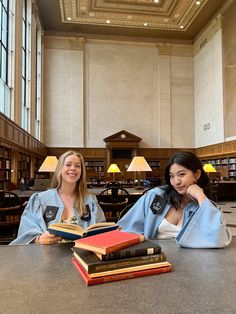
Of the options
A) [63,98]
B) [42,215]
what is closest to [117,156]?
[63,98]

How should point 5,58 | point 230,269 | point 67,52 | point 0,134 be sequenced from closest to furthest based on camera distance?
point 230,269 → point 0,134 → point 5,58 → point 67,52

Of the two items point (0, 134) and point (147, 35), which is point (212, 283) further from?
point (147, 35)

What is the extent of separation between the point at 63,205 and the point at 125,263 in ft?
3.30

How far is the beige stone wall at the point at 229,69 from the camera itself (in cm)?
1130

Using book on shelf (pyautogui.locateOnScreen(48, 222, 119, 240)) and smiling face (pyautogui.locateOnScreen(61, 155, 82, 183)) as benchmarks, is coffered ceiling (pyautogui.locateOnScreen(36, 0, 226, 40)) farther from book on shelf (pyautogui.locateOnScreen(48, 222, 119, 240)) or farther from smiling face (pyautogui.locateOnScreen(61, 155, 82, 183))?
book on shelf (pyautogui.locateOnScreen(48, 222, 119, 240))

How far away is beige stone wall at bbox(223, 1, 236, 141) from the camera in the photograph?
11.3 meters

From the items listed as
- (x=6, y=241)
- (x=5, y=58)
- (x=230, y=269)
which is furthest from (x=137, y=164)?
(x=5, y=58)

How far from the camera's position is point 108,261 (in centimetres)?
96

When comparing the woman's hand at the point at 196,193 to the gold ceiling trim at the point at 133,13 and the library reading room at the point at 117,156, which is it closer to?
the library reading room at the point at 117,156

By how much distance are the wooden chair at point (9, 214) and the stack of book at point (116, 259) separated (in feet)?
9.96

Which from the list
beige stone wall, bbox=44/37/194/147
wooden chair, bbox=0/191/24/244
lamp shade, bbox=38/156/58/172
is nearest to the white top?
→ wooden chair, bbox=0/191/24/244

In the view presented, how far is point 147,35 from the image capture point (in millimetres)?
14453

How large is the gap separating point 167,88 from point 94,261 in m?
14.5

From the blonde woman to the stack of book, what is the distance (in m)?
0.60
